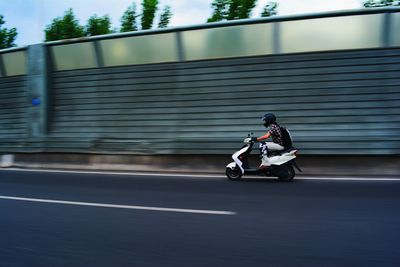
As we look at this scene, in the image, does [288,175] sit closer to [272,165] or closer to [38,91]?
[272,165]

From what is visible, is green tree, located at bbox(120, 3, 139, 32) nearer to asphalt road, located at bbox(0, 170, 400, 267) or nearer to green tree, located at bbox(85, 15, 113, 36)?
green tree, located at bbox(85, 15, 113, 36)

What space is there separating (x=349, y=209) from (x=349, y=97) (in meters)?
4.65

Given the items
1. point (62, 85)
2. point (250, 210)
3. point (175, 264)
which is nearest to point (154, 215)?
point (250, 210)

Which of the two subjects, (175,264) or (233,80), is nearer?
(175,264)

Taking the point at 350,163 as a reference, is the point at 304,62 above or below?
above

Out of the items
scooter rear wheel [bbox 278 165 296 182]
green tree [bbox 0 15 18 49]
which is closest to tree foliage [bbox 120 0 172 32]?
green tree [bbox 0 15 18 49]

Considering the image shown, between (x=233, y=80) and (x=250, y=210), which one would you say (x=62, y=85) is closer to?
(x=233, y=80)

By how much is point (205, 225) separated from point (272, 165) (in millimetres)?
4109

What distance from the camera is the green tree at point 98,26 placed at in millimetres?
23516

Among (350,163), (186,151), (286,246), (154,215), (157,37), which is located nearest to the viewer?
(286,246)

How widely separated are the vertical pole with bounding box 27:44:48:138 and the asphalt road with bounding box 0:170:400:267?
5.19 m

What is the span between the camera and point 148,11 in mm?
22406

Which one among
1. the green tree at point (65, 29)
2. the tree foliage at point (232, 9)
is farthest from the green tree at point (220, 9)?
the green tree at point (65, 29)

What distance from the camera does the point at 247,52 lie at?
1087cm
